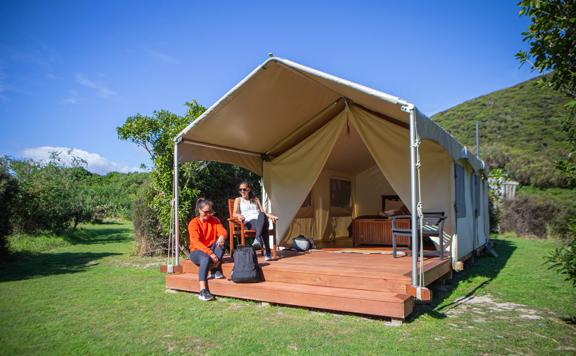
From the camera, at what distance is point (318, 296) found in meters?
3.86

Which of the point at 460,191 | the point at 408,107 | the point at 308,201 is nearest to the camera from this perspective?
the point at 408,107

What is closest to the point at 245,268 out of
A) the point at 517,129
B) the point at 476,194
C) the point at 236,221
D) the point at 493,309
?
the point at 236,221

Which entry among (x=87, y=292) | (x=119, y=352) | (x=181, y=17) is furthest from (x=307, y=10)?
(x=119, y=352)

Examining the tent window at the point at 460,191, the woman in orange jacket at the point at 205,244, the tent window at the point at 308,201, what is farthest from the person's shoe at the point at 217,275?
the tent window at the point at 460,191

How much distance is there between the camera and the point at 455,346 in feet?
9.71

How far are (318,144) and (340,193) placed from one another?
2.57 metres

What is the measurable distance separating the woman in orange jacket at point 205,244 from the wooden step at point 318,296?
14 centimetres

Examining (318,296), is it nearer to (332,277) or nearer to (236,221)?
(332,277)

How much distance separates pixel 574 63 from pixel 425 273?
229 cm

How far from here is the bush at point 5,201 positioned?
7.18m

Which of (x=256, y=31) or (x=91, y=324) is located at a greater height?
(x=256, y=31)

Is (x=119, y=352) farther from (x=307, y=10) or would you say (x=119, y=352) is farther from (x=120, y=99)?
(x=120, y=99)

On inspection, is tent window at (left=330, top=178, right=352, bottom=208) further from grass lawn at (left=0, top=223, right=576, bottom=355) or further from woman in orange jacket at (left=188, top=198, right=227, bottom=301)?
woman in orange jacket at (left=188, top=198, right=227, bottom=301)

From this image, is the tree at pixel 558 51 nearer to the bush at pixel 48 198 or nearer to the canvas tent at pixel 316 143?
the canvas tent at pixel 316 143
